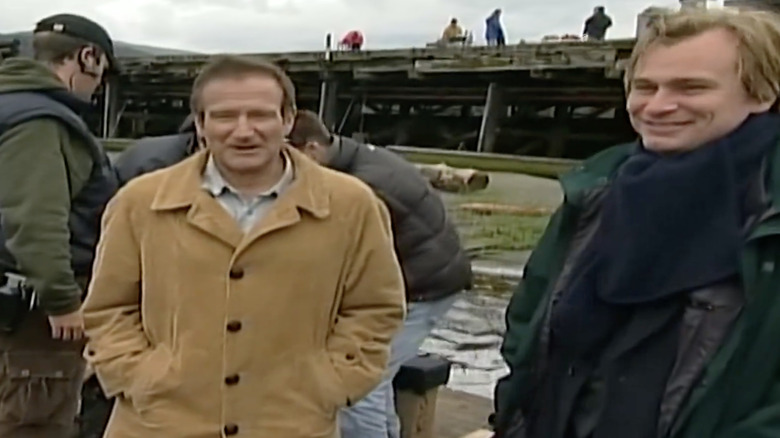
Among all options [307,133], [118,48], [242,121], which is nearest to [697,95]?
[242,121]

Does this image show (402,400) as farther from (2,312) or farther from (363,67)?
(363,67)

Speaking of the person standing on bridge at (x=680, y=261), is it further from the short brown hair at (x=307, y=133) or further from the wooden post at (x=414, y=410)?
the wooden post at (x=414, y=410)

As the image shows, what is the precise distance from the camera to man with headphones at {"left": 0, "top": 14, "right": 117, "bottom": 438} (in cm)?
317

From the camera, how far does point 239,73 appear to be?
8.15 ft

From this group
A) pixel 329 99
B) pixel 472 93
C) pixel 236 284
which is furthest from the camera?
pixel 329 99

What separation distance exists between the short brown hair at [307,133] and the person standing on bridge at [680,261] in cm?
142

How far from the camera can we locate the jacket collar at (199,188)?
2.49 meters

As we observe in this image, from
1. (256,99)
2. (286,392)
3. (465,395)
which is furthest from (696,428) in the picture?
(465,395)

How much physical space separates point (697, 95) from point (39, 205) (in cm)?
195

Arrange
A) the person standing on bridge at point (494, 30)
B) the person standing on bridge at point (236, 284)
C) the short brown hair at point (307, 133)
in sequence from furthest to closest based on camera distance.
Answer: the person standing on bridge at point (494, 30) → the short brown hair at point (307, 133) → the person standing on bridge at point (236, 284)

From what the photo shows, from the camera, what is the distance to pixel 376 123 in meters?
28.7

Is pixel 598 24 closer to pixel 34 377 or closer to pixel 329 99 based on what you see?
pixel 329 99

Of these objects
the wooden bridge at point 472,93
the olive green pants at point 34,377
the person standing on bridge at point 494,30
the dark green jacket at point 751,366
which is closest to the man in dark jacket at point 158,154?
the olive green pants at point 34,377

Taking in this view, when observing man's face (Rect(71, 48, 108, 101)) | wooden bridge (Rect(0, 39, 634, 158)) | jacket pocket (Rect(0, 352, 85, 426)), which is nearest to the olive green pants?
jacket pocket (Rect(0, 352, 85, 426))
